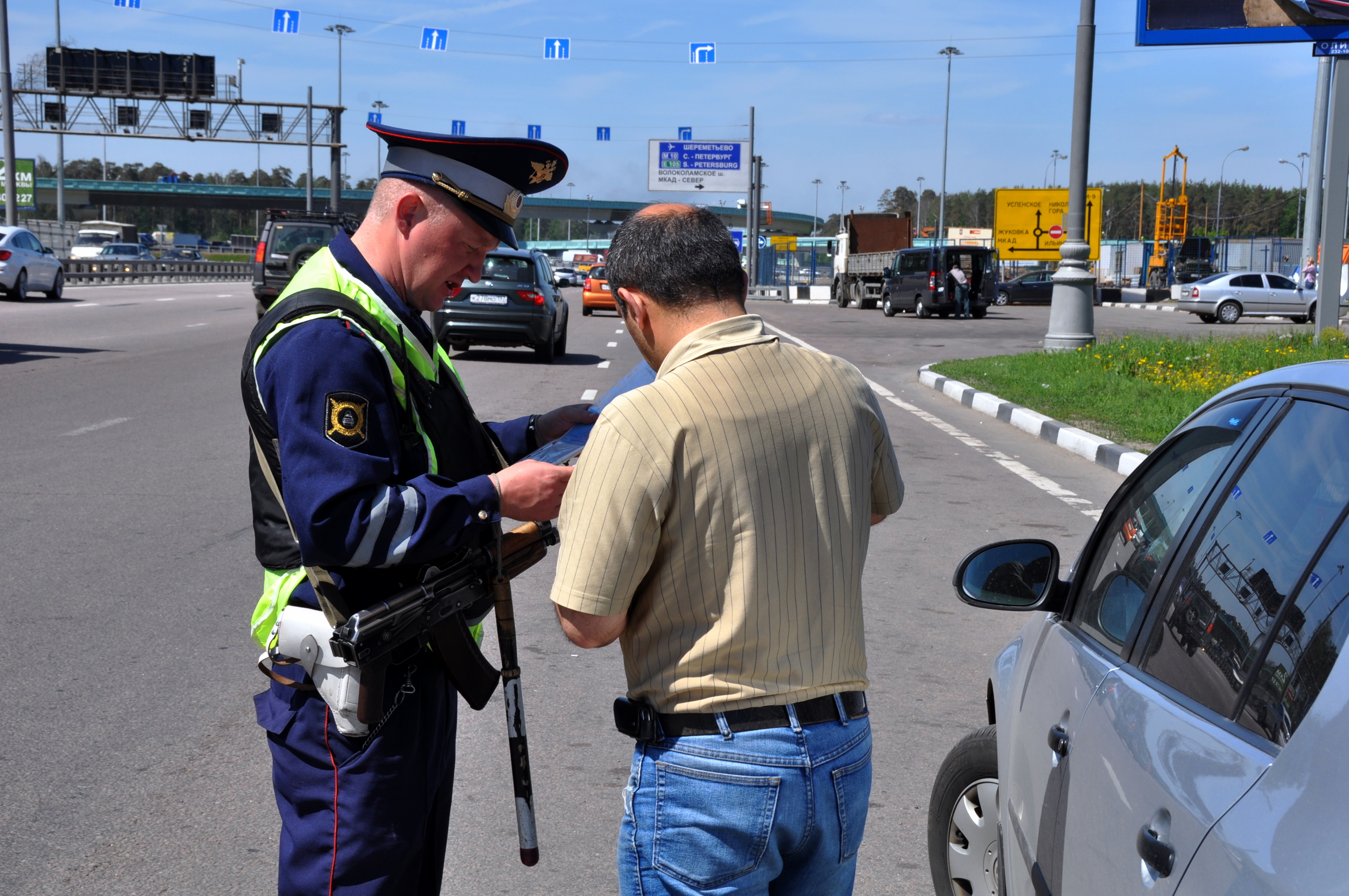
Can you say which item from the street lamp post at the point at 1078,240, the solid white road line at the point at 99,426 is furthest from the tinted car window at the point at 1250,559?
the street lamp post at the point at 1078,240

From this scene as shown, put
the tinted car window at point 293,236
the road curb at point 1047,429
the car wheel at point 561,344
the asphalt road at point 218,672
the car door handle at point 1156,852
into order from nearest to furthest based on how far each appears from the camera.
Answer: the car door handle at point 1156,852, the asphalt road at point 218,672, the road curb at point 1047,429, the car wheel at point 561,344, the tinted car window at point 293,236

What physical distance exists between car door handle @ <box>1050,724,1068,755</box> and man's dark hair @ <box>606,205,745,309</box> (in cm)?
94

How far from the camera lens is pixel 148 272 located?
56031 mm

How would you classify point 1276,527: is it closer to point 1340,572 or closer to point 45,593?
point 1340,572

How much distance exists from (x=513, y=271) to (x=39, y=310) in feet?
42.9

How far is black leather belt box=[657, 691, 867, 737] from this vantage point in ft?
6.36

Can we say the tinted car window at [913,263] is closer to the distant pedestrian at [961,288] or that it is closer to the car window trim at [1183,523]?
the distant pedestrian at [961,288]

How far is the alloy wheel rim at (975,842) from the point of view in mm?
2904

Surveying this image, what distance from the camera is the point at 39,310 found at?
26234 millimetres

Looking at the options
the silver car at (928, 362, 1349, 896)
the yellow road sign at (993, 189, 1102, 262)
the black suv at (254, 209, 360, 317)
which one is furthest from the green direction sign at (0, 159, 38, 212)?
the silver car at (928, 362, 1349, 896)

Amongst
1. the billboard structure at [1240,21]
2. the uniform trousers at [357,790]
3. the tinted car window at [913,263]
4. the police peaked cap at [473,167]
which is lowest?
the uniform trousers at [357,790]

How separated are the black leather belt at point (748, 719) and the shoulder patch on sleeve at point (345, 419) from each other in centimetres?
66

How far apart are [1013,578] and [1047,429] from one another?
1031 centimetres

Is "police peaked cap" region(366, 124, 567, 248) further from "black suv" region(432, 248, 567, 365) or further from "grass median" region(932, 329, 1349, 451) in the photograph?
"black suv" region(432, 248, 567, 365)
